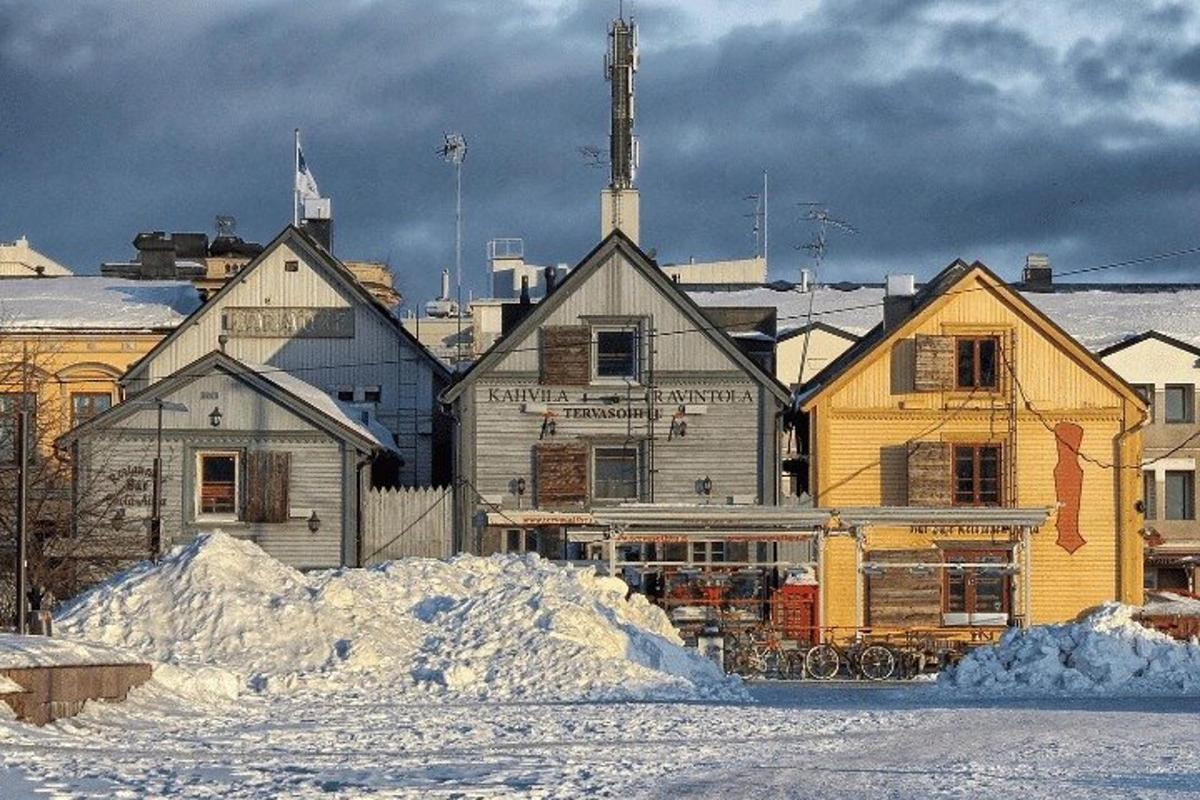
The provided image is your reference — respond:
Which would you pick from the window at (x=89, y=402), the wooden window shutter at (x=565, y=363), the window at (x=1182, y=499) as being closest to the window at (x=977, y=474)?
the wooden window shutter at (x=565, y=363)

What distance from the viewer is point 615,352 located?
50094 mm

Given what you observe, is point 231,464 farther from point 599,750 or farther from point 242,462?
point 599,750

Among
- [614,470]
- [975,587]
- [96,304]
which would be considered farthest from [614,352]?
[96,304]

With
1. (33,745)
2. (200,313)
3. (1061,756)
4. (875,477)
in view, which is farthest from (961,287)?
(33,745)

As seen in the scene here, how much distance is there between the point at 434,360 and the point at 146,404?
836cm

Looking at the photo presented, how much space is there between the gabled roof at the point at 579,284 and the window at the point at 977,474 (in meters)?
4.40

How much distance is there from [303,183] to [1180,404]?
25392 mm

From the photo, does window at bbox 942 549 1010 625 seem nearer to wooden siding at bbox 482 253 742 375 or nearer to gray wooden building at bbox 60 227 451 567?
wooden siding at bbox 482 253 742 375

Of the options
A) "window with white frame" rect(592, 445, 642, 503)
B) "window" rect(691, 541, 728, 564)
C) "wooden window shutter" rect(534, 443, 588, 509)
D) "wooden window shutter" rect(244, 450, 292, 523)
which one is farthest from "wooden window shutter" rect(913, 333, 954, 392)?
"wooden window shutter" rect(244, 450, 292, 523)

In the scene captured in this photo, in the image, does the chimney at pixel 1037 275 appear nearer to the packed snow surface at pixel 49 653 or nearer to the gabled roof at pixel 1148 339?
the gabled roof at pixel 1148 339

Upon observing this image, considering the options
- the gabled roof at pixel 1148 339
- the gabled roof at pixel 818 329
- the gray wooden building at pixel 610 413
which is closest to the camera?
the gray wooden building at pixel 610 413

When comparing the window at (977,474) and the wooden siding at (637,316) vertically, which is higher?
the wooden siding at (637,316)

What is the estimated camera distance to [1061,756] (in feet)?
72.8

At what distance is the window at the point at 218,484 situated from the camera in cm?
4909
